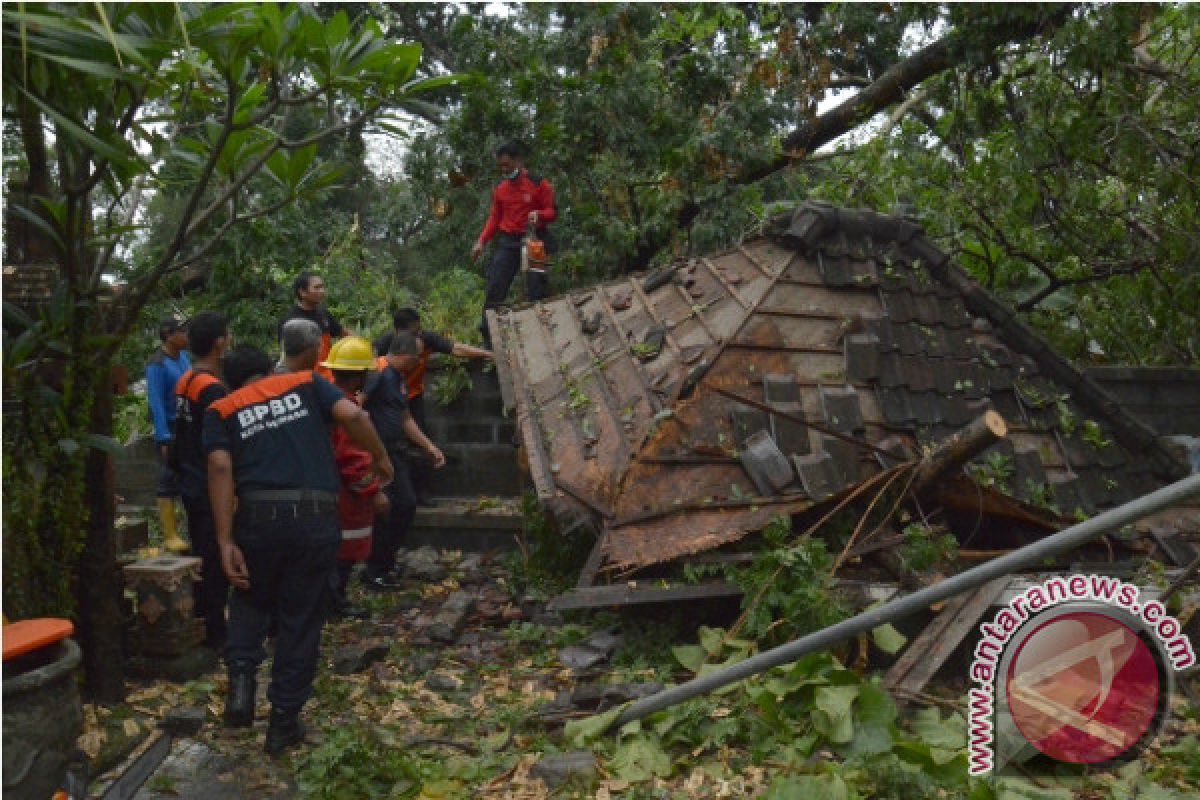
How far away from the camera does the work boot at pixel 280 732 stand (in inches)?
173

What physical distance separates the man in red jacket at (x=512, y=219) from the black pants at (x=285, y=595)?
5362 mm

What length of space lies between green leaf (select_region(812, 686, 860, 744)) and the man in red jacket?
6230 mm

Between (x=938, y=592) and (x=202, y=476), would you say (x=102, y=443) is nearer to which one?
(x=202, y=476)

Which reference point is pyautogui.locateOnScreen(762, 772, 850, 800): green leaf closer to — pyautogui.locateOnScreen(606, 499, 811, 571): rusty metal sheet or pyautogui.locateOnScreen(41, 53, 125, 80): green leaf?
pyautogui.locateOnScreen(606, 499, 811, 571): rusty metal sheet

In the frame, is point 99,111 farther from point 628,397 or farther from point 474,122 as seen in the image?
point 474,122

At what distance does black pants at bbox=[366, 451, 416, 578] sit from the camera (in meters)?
6.95

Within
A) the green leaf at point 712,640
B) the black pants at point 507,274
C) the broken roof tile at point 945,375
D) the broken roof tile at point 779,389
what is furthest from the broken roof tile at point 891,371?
the black pants at point 507,274

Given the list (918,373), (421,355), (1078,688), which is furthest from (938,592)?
(421,355)

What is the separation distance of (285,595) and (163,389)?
3.00m

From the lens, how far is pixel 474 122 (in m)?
11.3

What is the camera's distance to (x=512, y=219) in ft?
32.1

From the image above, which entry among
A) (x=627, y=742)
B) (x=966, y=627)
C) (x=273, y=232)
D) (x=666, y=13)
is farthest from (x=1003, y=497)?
(x=273, y=232)

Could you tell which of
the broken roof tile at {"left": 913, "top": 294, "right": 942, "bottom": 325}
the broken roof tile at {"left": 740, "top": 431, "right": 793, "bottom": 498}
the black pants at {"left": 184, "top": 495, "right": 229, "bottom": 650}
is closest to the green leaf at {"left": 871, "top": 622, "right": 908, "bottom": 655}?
the broken roof tile at {"left": 740, "top": 431, "right": 793, "bottom": 498}

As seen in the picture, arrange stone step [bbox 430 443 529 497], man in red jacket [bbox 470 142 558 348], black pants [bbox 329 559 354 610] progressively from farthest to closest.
→ man in red jacket [bbox 470 142 558 348]
stone step [bbox 430 443 529 497]
black pants [bbox 329 559 354 610]
